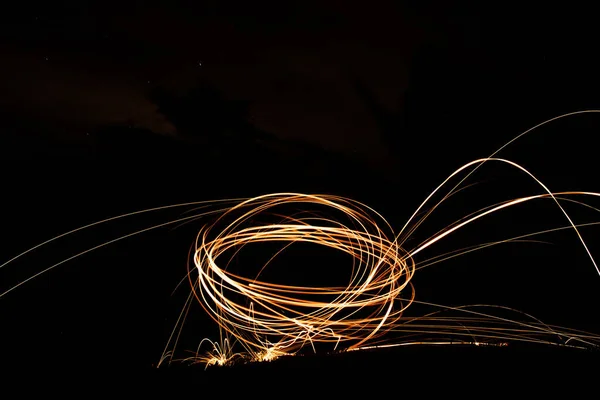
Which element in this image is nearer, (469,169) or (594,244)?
(594,244)

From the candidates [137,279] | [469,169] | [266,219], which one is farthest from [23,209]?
[469,169]

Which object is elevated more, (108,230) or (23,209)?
(23,209)

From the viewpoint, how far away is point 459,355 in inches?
148

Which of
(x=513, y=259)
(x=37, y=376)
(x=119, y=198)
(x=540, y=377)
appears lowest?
(x=513, y=259)

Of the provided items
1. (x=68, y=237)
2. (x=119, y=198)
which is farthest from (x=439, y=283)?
(x=68, y=237)

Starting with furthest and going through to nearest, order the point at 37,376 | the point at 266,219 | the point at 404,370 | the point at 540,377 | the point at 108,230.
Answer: the point at 266,219 → the point at 108,230 → the point at 37,376 → the point at 404,370 → the point at 540,377

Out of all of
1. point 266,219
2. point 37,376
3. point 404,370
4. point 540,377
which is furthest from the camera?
point 266,219

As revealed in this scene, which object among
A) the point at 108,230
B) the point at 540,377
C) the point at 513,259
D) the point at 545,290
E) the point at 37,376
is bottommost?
the point at 545,290

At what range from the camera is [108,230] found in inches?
362

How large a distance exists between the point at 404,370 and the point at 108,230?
7357mm

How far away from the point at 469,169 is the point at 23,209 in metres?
8.30

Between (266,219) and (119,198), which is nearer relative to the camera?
(119,198)

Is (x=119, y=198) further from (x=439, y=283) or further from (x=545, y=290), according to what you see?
(x=545, y=290)

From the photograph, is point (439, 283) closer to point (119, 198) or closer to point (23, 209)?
point (119, 198)
